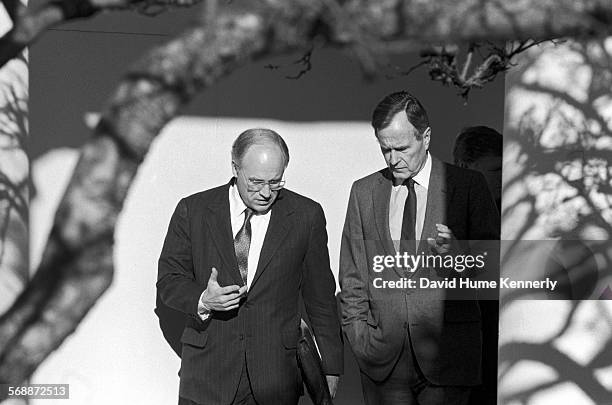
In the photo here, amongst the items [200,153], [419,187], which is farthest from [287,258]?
[200,153]

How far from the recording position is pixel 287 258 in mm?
5473

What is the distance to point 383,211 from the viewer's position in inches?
219

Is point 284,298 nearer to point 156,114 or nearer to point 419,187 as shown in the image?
point 419,187

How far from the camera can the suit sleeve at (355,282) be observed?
218 inches

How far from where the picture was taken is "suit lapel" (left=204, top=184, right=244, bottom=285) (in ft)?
17.9

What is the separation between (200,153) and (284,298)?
63.6 inches

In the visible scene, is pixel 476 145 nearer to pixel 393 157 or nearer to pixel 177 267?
pixel 393 157

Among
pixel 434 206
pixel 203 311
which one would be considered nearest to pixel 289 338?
pixel 203 311

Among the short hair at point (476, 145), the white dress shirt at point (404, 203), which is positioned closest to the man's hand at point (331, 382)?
the white dress shirt at point (404, 203)

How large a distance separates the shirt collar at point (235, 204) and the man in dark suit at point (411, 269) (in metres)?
0.51

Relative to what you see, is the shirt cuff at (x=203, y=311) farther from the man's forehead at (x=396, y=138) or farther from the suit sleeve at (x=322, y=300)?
the man's forehead at (x=396, y=138)

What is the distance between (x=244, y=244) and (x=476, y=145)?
1648 millimetres

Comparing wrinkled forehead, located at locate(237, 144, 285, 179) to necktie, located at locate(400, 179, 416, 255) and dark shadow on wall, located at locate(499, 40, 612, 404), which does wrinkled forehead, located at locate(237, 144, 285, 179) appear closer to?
necktie, located at locate(400, 179, 416, 255)

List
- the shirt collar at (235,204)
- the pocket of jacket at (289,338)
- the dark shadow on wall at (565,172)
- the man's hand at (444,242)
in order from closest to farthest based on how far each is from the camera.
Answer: the man's hand at (444,242), the pocket of jacket at (289,338), the shirt collar at (235,204), the dark shadow on wall at (565,172)
